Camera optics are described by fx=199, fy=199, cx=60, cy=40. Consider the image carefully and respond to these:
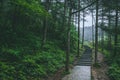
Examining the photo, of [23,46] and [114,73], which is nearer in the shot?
[114,73]

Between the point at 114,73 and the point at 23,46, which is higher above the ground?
the point at 23,46

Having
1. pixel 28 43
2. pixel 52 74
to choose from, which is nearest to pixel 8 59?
pixel 52 74

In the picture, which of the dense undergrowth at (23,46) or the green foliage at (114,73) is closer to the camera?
the dense undergrowth at (23,46)

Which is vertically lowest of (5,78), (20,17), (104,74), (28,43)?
(104,74)

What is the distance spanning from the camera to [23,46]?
19.8 m

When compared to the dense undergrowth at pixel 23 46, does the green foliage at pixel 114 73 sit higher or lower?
lower

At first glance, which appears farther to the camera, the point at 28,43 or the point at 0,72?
the point at 28,43

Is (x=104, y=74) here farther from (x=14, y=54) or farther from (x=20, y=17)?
(x=20, y=17)

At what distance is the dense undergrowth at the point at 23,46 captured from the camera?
14.1 m

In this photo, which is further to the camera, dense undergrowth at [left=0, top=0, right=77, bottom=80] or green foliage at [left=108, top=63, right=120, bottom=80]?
green foliage at [left=108, top=63, right=120, bottom=80]

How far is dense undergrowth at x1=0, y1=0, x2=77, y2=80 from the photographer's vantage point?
14141 mm

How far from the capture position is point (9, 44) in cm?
1891

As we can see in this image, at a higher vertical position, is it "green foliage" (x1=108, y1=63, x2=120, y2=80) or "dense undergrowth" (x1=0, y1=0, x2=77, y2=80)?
"dense undergrowth" (x1=0, y1=0, x2=77, y2=80)

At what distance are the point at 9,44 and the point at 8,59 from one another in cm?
353
